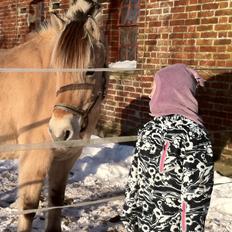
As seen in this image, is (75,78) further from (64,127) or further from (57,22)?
(57,22)

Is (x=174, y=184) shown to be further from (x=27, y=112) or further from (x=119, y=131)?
(x=119, y=131)

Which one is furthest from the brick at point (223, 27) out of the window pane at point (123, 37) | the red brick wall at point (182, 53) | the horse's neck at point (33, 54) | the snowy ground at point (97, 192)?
the horse's neck at point (33, 54)

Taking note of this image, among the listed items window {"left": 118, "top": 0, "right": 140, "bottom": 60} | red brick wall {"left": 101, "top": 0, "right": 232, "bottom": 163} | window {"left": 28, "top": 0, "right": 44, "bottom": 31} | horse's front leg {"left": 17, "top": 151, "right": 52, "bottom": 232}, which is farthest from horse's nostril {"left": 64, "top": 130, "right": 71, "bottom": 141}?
window {"left": 28, "top": 0, "right": 44, "bottom": 31}

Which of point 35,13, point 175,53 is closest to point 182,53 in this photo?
point 175,53

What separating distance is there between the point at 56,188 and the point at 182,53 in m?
2.83

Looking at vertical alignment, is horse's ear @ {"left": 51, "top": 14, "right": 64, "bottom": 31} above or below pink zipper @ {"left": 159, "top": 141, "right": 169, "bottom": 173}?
above

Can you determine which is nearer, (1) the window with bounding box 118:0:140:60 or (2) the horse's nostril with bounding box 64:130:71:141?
(2) the horse's nostril with bounding box 64:130:71:141

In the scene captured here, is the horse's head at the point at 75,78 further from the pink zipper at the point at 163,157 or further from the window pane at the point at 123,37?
the window pane at the point at 123,37

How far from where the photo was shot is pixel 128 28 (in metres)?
6.91

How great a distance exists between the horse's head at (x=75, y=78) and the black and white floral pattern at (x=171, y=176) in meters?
0.87

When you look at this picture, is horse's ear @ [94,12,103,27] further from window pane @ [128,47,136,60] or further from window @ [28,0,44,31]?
window @ [28,0,44,31]

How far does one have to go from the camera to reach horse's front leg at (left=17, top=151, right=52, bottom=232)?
10.5 feet

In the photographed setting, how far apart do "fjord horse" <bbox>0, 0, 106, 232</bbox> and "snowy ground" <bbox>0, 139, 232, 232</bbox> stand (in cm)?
36

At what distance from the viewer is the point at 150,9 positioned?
614 centimetres
